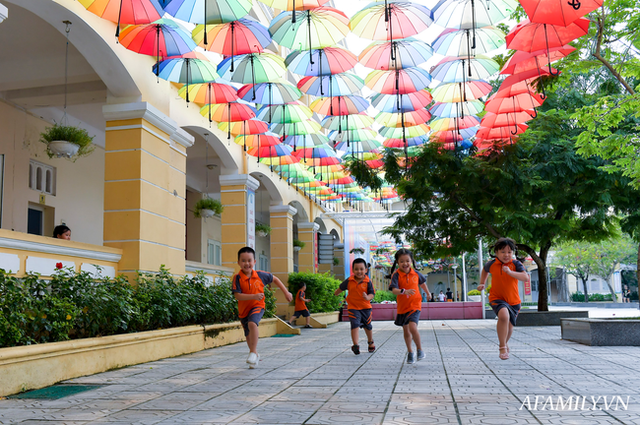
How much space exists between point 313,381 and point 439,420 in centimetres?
243

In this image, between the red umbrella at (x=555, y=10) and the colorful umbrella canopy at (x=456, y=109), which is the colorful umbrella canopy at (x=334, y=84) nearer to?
the colorful umbrella canopy at (x=456, y=109)

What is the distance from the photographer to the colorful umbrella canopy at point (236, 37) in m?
9.96

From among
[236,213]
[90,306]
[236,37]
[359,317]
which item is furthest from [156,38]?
[236,213]

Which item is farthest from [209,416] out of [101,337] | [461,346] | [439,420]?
[461,346]

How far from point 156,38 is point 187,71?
1400mm

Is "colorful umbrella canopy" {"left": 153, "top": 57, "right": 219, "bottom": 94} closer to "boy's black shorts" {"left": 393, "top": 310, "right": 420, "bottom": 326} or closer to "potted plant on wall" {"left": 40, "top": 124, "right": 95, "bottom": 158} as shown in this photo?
"potted plant on wall" {"left": 40, "top": 124, "right": 95, "bottom": 158}

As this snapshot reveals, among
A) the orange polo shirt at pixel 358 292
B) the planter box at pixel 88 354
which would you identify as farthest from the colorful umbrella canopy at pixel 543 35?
Answer: the planter box at pixel 88 354

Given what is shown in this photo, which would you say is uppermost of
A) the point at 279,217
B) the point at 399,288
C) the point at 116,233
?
the point at 279,217

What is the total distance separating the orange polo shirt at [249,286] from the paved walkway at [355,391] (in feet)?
2.70

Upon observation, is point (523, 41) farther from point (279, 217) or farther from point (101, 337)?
point (279, 217)

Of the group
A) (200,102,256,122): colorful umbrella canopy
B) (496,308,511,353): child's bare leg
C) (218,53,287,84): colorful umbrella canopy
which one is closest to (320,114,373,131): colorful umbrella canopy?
(200,102,256,122): colorful umbrella canopy

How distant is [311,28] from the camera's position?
1030 centimetres

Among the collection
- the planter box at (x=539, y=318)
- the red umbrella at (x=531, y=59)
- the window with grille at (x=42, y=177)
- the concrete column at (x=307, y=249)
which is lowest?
the planter box at (x=539, y=318)

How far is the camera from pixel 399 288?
828 centimetres
